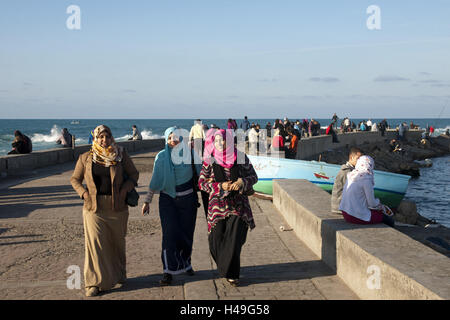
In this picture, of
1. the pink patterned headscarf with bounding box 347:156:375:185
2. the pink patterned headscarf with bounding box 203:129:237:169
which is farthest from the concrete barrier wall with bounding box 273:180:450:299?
the pink patterned headscarf with bounding box 203:129:237:169

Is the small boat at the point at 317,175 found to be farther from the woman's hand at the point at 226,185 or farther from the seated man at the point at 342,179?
the woman's hand at the point at 226,185

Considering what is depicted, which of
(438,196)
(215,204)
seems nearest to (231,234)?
(215,204)

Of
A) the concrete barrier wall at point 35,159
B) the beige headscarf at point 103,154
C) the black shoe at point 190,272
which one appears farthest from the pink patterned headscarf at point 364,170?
the concrete barrier wall at point 35,159

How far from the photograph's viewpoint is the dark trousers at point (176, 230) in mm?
5371

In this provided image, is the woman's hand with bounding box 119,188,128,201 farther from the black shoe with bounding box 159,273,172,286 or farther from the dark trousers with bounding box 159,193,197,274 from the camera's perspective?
the black shoe with bounding box 159,273,172,286

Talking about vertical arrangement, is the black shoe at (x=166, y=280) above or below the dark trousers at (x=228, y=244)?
below

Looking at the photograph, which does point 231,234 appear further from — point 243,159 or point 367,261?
point 367,261

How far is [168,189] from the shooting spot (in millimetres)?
5387

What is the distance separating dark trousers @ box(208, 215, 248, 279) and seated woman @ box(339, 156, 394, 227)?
1468mm

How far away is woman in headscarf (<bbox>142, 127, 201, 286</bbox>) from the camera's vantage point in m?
5.37

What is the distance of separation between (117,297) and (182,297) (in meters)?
0.66

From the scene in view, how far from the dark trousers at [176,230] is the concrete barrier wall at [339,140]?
18.4m

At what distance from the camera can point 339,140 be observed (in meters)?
35.5
